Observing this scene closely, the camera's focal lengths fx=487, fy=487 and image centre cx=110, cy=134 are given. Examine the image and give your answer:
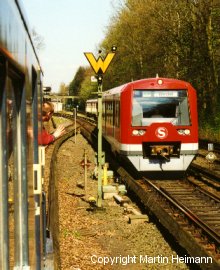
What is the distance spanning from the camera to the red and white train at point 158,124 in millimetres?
13602

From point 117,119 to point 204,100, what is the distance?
58.3 ft

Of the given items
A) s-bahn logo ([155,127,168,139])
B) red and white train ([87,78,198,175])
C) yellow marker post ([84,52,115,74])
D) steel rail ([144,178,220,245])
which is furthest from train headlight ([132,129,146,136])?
yellow marker post ([84,52,115,74])

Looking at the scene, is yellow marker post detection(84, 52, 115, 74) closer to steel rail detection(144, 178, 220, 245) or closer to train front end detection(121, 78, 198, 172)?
train front end detection(121, 78, 198, 172)

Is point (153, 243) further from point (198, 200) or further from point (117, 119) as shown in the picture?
point (117, 119)

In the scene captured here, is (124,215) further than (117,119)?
No

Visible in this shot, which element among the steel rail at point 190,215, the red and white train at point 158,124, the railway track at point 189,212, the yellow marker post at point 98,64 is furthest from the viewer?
the red and white train at point 158,124

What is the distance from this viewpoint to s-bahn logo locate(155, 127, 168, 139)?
13603mm

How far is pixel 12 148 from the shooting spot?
2533 mm

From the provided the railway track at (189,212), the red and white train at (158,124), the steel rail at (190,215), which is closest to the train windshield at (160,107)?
the red and white train at (158,124)

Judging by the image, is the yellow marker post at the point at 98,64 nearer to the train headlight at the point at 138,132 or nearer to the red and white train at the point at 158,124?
the red and white train at the point at 158,124

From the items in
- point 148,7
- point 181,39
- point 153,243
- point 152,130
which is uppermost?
point 148,7

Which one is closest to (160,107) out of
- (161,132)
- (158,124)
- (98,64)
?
(158,124)

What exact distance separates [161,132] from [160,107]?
0.71 m

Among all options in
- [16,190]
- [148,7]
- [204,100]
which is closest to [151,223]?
[16,190]
